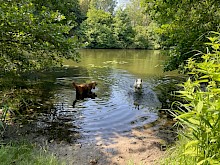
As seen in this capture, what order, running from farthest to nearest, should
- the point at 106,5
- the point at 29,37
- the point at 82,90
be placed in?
the point at 106,5, the point at 82,90, the point at 29,37

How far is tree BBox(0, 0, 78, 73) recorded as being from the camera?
5332mm

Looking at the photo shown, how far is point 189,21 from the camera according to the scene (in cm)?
813

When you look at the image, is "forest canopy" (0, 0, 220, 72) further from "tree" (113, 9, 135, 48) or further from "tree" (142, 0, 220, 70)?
"tree" (113, 9, 135, 48)

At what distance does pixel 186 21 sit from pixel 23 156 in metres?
6.59

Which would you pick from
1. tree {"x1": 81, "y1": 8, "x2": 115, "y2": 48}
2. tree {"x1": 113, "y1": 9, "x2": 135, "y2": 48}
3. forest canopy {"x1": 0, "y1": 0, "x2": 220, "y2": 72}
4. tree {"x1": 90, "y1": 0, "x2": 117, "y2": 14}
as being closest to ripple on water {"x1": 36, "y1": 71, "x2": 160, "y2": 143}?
forest canopy {"x1": 0, "y1": 0, "x2": 220, "y2": 72}

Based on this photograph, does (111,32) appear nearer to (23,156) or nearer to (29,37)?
(29,37)

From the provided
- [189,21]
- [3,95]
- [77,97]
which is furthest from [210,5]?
[3,95]

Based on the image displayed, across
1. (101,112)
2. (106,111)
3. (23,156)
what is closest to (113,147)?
(23,156)

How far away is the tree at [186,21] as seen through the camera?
7.52m

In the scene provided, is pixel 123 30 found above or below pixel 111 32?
above

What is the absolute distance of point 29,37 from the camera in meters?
5.93

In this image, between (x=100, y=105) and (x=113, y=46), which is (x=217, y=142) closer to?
(x=100, y=105)

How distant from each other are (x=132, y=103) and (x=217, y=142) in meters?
7.62

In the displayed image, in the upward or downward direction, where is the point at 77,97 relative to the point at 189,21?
downward
